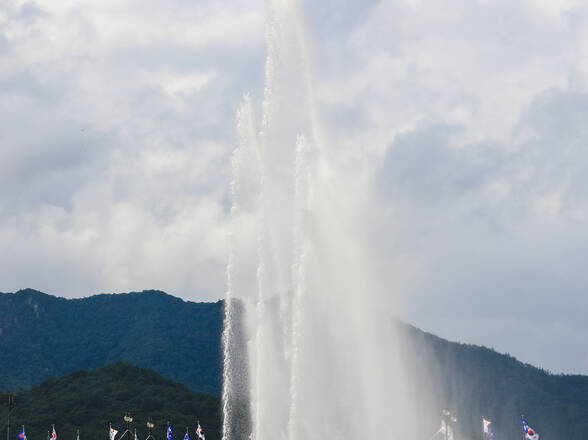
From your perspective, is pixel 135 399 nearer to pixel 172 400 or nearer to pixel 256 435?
pixel 172 400

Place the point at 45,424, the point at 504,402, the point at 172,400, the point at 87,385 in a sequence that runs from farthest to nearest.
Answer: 1. the point at 504,402
2. the point at 87,385
3. the point at 172,400
4. the point at 45,424

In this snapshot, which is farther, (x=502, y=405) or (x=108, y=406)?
(x=502, y=405)

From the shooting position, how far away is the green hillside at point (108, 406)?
143375 millimetres

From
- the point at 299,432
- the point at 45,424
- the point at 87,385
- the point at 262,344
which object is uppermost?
the point at 87,385

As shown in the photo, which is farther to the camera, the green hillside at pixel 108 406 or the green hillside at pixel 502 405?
the green hillside at pixel 502 405

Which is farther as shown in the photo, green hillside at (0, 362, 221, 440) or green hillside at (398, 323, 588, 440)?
green hillside at (398, 323, 588, 440)

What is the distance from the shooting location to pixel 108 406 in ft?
513

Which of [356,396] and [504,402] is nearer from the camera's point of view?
[356,396]

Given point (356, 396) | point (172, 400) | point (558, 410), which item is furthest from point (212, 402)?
point (356, 396)

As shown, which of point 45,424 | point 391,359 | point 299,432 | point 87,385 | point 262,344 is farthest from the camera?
point 87,385

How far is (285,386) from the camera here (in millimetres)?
65812

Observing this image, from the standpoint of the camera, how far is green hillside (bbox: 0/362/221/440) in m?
143

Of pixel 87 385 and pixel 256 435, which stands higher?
pixel 87 385

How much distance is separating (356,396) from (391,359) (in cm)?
850
